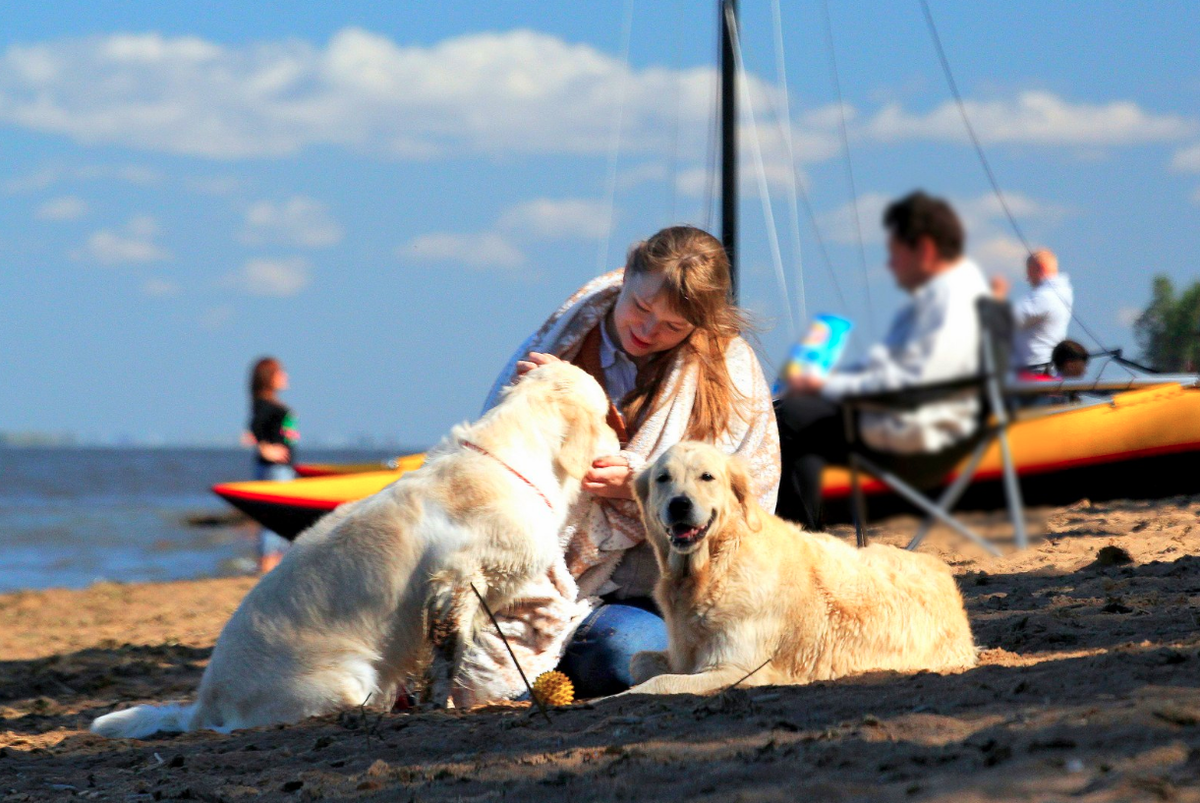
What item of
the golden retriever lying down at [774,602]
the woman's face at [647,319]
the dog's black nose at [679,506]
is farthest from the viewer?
the woman's face at [647,319]

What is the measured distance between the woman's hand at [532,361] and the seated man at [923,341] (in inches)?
147

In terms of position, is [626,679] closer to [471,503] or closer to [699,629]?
[699,629]

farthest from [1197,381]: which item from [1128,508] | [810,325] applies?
[1128,508]

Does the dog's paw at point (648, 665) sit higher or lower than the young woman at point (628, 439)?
lower


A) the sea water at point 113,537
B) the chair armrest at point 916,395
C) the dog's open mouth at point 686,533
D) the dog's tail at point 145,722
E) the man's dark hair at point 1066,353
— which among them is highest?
the man's dark hair at point 1066,353

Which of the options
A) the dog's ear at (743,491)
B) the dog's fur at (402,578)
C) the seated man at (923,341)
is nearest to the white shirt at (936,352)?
the seated man at (923,341)

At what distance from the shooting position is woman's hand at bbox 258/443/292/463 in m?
11.6

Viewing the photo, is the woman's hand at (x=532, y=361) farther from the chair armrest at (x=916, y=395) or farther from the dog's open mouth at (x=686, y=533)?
the chair armrest at (x=916, y=395)

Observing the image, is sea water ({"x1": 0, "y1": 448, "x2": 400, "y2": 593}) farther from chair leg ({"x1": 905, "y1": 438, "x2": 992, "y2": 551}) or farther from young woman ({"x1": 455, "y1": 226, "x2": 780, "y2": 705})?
chair leg ({"x1": 905, "y1": 438, "x2": 992, "y2": 551})

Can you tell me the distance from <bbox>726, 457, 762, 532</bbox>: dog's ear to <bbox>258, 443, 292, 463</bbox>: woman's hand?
8489 millimetres

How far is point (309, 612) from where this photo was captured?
426 centimetres

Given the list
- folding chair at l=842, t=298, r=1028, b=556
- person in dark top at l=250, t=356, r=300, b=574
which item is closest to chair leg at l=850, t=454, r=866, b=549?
folding chair at l=842, t=298, r=1028, b=556

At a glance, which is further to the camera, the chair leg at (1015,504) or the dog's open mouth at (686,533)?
the dog's open mouth at (686,533)

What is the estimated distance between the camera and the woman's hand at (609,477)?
181 inches
